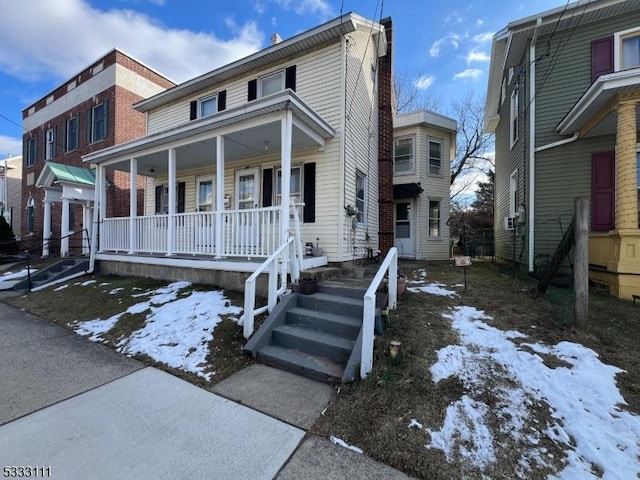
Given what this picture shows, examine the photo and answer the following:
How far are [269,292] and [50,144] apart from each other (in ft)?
65.2

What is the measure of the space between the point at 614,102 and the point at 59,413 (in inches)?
387

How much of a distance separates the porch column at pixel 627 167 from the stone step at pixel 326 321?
5668mm

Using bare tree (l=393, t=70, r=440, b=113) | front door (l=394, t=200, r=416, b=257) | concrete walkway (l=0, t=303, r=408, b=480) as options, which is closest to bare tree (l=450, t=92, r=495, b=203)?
bare tree (l=393, t=70, r=440, b=113)

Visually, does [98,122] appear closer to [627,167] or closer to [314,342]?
[314,342]

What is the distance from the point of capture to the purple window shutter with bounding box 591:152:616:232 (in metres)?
7.49

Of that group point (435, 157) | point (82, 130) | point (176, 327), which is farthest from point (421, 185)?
point (82, 130)

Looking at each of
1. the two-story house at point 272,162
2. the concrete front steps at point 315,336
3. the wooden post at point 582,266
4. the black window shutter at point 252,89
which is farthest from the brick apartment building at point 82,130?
the wooden post at point 582,266

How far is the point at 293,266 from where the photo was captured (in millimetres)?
5430

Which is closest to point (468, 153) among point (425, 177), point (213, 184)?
point (425, 177)

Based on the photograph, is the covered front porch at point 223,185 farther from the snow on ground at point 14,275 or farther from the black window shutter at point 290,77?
the snow on ground at point 14,275

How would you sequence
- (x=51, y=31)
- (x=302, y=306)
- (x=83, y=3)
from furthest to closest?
1. (x=51, y=31)
2. (x=83, y=3)
3. (x=302, y=306)

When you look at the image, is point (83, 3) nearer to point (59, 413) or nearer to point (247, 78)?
point (247, 78)

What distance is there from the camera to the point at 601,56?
7.83 meters

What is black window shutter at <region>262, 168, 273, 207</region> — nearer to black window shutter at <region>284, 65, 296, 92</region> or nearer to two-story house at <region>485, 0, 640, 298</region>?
black window shutter at <region>284, 65, 296, 92</region>
